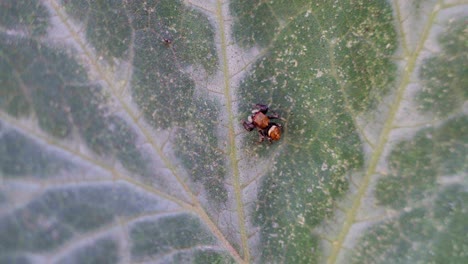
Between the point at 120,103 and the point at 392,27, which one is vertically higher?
A: the point at 120,103

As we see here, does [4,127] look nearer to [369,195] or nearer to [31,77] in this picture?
[31,77]

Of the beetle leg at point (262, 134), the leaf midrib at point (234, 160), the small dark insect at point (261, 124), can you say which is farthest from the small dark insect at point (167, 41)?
the beetle leg at point (262, 134)

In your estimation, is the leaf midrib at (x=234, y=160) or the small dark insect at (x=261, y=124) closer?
the small dark insect at (x=261, y=124)

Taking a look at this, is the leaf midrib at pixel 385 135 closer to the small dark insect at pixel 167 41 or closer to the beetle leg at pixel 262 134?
the beetle leg at pixel 262 134

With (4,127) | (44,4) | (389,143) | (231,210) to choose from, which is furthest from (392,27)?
(4,127)

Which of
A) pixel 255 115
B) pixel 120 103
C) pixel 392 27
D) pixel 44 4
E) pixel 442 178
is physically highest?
pixel 44 4

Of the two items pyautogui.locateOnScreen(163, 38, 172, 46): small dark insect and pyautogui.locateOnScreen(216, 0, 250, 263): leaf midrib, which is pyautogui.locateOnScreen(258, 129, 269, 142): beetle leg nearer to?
pyautogui.locateOnScreen(216, 0, 250, 263): leaf midrib
